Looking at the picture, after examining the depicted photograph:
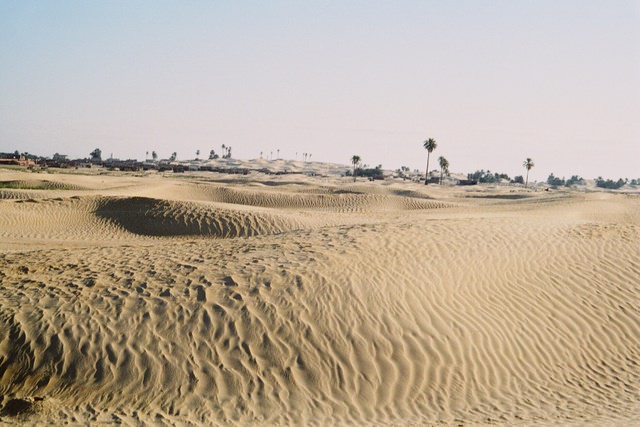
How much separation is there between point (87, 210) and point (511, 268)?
18.8m

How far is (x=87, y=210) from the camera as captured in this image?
2191 cm

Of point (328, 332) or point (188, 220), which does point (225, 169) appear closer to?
point (188, 220)

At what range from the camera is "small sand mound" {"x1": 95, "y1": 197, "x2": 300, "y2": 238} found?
61.5ft

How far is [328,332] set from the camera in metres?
7.04

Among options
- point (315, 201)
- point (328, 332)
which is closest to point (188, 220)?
point (315, 201)

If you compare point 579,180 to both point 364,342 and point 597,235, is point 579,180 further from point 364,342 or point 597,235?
point 364,342

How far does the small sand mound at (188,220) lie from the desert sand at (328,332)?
726cm

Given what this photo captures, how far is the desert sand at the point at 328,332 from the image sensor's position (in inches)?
235

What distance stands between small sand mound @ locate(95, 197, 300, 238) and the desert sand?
23.8 feet

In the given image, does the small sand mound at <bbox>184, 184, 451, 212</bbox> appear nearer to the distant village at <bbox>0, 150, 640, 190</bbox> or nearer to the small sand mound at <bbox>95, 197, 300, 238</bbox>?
the small sand mound at <bbox>95, 197, 300, 238</bbox>

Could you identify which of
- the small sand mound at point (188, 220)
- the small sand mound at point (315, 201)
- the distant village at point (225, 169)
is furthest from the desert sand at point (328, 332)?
the distant village at point (225, 169)

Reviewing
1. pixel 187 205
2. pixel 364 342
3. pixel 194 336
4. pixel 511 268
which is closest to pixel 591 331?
pixel 511 268

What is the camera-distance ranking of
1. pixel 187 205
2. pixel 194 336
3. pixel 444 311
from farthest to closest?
pixel 187 205, pixel 444 311, pixel 194 336

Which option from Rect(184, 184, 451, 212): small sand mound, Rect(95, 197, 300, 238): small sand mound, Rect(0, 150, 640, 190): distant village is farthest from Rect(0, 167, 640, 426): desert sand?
Rect(0, 150, 640, 190): distant village
